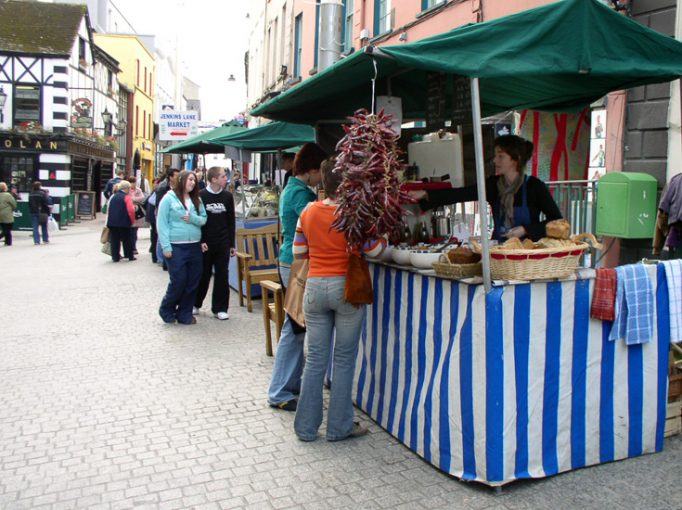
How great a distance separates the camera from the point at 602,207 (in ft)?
22.9

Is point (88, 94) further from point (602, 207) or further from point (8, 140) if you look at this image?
point (602, 207)

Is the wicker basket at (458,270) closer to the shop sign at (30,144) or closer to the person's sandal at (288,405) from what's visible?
the person's sandal at (288,405)

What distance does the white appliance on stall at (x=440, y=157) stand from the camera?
5.21 m

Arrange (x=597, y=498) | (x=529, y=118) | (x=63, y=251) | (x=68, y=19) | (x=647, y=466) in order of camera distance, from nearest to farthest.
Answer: (x=597, y=498)
(x=647, y=466)
(x=529, y=118)
(x=63, y=251)
(x=68, y=19)

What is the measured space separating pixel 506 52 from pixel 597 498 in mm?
2370

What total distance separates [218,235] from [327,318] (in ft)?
14.2

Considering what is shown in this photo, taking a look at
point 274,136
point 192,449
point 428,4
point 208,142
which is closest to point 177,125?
point 208,142

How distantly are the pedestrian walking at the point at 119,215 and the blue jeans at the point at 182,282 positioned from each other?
6.15m

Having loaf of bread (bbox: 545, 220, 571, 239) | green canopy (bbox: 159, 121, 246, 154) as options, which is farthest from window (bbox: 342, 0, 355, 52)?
loaf of bread (bbox: 545, 220, 571, 239)

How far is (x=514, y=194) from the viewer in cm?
467

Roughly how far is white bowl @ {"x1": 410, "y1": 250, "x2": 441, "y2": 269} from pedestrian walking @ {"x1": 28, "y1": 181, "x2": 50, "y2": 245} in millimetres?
17180

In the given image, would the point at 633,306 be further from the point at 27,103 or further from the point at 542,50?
the point at 27,103

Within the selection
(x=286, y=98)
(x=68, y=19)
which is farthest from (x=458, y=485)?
(x=68, y=19)

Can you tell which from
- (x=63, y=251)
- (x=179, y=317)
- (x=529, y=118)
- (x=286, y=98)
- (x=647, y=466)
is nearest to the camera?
(x=647, y=466)
